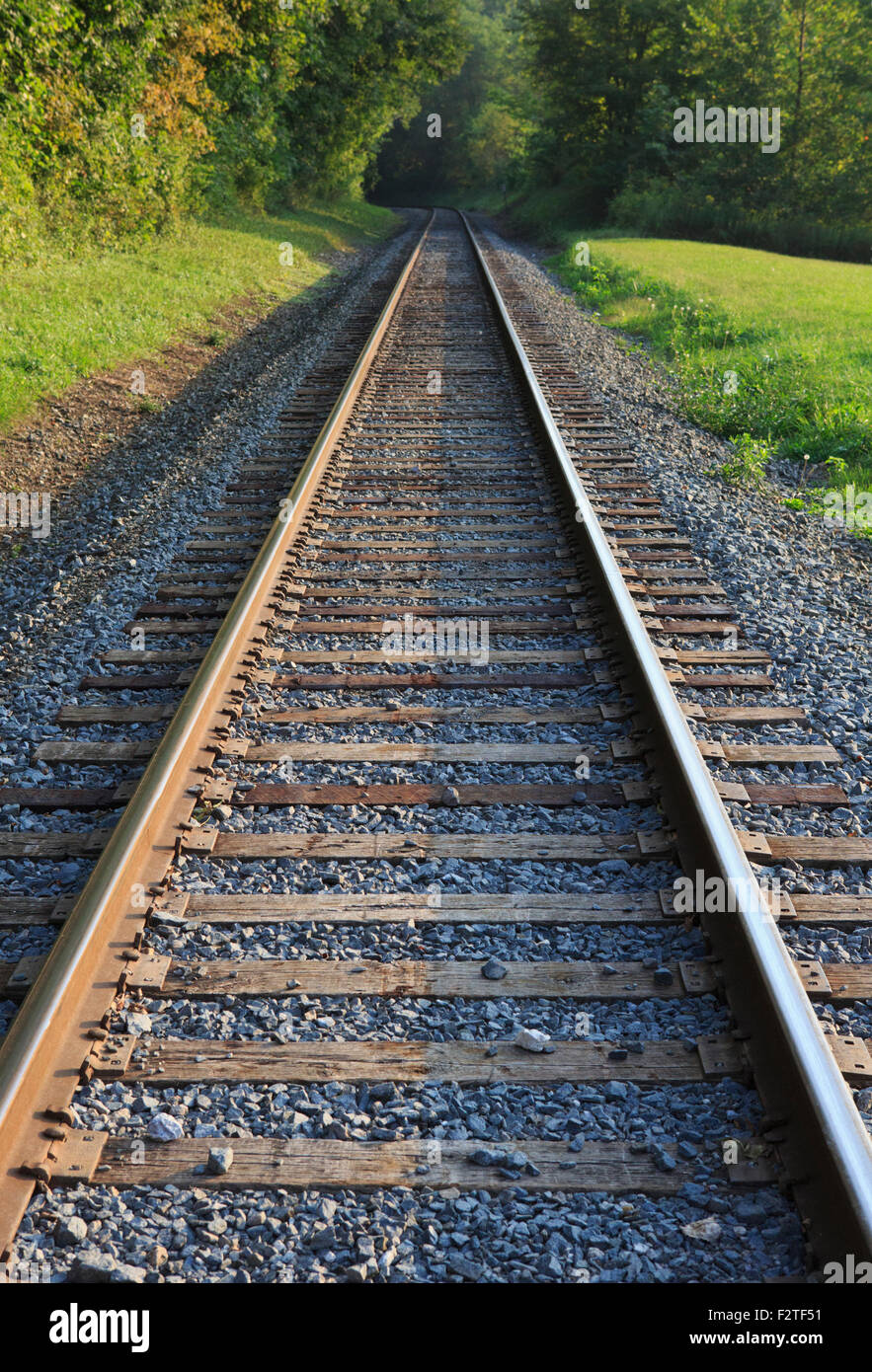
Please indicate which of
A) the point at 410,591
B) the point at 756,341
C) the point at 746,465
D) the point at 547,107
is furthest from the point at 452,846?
the point at 547,107

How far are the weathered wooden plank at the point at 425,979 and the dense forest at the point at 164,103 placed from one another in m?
10.5

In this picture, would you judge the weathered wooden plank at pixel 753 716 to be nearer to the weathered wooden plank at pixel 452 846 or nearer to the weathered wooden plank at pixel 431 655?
the weathered wooden plank at pixel 431 655

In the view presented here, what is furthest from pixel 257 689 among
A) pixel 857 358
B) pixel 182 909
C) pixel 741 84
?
pixel 741 84

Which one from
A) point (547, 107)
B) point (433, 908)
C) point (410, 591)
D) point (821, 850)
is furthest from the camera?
point (547, 107)

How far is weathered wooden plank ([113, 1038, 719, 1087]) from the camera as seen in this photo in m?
2.47

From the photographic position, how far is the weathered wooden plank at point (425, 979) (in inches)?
107

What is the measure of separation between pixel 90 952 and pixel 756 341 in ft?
40.8

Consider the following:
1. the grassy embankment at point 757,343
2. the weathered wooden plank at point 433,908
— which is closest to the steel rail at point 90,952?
the weathered wooden plank at point 433,908

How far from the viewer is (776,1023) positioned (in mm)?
2375

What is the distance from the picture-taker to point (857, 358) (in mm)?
11523

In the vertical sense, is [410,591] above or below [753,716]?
above

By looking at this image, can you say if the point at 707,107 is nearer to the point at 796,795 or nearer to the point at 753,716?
the point at 753,716

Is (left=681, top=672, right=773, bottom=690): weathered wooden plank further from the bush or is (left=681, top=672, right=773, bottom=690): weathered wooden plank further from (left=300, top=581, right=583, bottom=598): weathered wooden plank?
the bush
